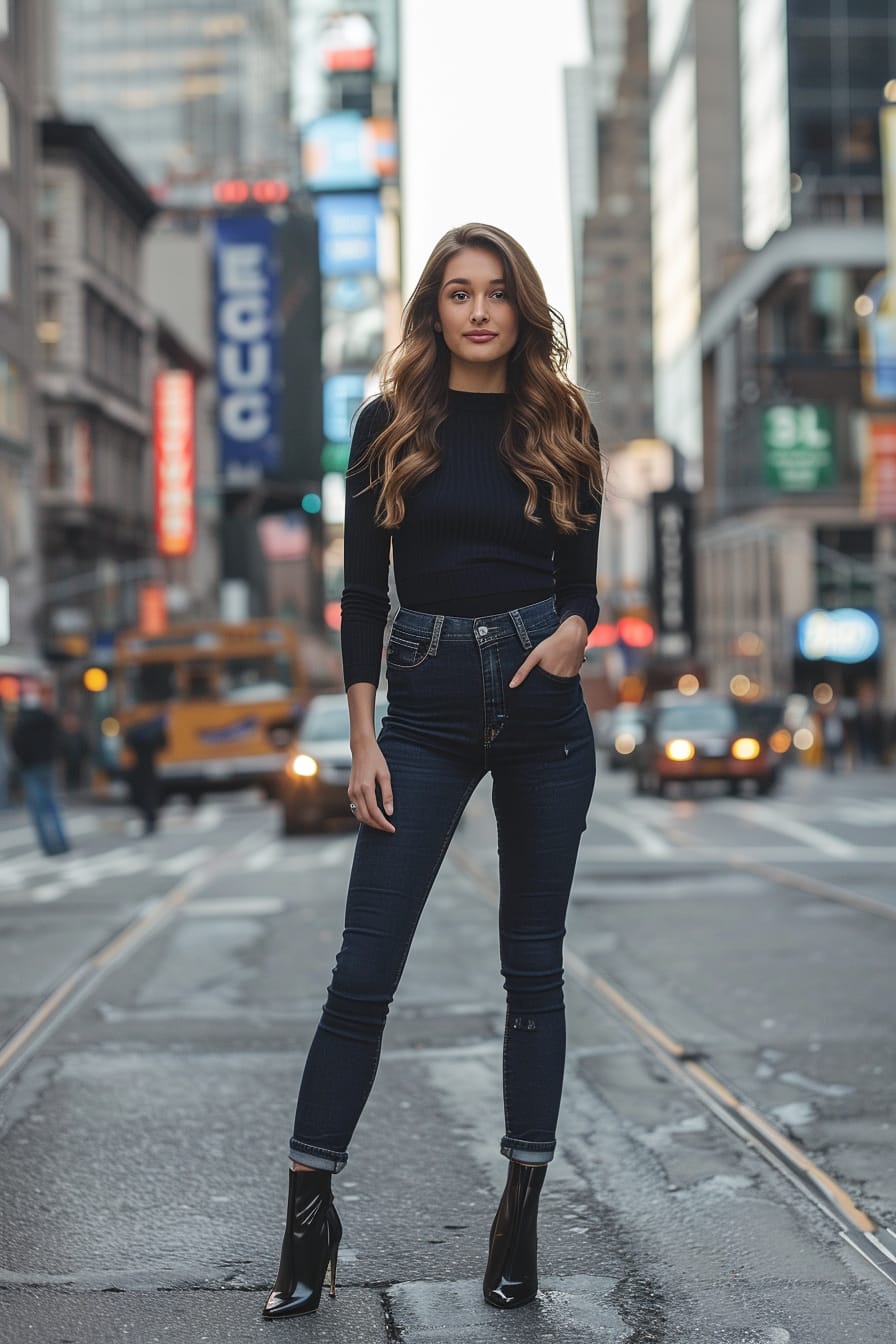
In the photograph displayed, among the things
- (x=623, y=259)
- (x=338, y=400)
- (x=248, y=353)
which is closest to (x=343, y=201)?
(x=338, y=400)

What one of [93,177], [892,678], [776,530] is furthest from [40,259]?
[892,678]

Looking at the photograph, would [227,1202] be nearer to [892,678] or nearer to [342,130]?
[892,678]

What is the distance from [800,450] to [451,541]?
47.2 meters

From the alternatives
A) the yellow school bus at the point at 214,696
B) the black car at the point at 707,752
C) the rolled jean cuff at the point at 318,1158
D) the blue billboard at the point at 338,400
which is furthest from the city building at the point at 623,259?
the rolled jean cuff at the point at 318,1158

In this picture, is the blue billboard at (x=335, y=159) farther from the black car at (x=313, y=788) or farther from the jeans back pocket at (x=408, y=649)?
the jeans back pocket at (x=408, y=649)

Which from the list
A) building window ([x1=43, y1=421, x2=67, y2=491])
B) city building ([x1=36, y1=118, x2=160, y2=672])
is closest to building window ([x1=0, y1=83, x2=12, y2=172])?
city building ([x1=36, y1=118, x2=160, y2=672])

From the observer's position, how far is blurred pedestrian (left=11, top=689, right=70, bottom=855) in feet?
62.6

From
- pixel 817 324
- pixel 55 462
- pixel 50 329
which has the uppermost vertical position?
pixel 817 324

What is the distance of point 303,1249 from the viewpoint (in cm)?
364

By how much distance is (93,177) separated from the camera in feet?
203

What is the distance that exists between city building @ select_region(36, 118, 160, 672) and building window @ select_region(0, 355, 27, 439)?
4446mm

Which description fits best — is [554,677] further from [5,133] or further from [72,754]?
[5,133]

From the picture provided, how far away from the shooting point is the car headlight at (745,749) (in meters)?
28.3

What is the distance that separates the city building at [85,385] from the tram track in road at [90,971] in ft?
130
